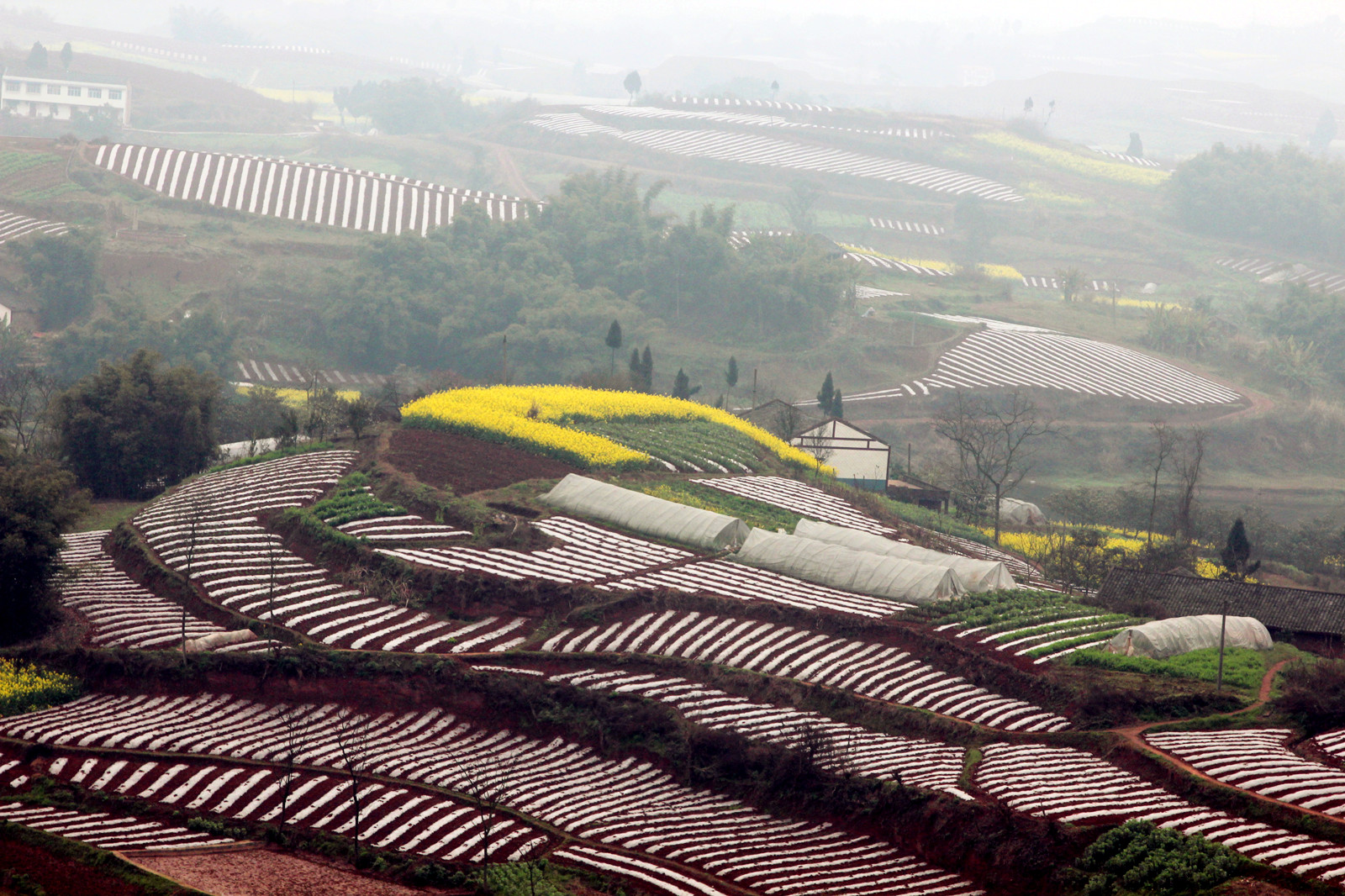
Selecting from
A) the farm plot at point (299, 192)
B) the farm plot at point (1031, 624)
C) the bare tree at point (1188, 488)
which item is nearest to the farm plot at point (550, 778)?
the farm plot at point (1031, 624)

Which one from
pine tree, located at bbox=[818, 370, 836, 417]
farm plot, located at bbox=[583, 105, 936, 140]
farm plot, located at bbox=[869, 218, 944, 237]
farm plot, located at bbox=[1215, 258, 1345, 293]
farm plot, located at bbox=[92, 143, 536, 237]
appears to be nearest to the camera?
pine tree, located at bbox=[818, 370, 836, 417]

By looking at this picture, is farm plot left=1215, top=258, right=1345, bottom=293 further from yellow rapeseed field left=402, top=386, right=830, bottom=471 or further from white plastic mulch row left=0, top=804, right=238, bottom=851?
white plastic mulch row left=0, top=804, right=238, bottom=851

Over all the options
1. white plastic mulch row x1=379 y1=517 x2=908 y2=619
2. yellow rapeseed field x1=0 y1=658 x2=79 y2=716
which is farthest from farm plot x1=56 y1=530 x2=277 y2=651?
white plastic mulch row x1=379 y1=517 x2=908 y2=619

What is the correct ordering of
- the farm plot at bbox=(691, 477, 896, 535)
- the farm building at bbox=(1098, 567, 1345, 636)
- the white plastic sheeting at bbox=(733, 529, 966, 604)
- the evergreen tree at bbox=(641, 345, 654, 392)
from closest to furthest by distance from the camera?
the farm building at bbox=(1098, 567, 1345, 636) → the white plastic sheeting at bbox=(733, 529, 966, 604) → the farm plot at bbox=(691, 477, 896, 535) → the evergreen tree at bbox=(641, 345, 654, 392)

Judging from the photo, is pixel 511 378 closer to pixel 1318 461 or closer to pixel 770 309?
pixel 770 309

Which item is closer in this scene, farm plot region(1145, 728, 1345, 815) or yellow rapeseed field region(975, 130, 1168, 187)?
farm plot region(1145, 728, 1345, 815)

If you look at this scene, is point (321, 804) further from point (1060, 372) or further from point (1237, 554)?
point (1060, 372)

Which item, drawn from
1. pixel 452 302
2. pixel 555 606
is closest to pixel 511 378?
pixel 452 302
